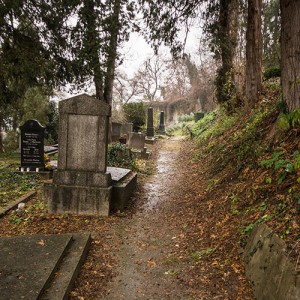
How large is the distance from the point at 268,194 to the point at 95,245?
2795mm

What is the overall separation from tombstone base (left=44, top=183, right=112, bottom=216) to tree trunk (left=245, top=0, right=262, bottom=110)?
7.01 metres

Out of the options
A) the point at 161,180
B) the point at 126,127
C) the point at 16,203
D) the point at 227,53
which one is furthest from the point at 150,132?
the point at 16,203

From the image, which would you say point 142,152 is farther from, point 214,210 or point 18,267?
point 18,267

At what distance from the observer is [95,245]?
4.92 m

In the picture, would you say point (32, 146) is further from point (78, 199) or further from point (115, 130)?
point (115, 130)

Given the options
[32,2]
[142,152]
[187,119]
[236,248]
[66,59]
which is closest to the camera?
[236,248]

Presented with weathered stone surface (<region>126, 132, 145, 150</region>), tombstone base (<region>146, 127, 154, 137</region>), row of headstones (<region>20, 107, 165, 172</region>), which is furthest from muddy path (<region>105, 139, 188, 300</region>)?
tombstone base (<region>146, 127, 154, 137</region>)

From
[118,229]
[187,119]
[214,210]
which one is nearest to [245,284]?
[214,210]

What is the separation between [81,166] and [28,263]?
2775 millimetres

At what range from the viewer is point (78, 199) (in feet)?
20.4

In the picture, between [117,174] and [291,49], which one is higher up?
[291,49]

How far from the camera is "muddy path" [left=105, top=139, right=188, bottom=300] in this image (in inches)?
145

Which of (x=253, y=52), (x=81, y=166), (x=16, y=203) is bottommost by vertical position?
(x=16, y=203)

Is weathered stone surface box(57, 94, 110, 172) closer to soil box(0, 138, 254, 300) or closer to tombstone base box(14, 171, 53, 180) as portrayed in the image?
soil box(0, 138, 254, 300)
